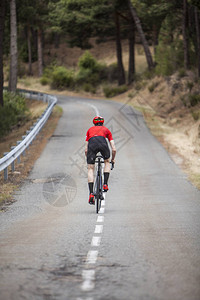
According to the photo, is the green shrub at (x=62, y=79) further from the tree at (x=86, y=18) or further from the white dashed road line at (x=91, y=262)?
the white dashed road line at (x=91, y=262)

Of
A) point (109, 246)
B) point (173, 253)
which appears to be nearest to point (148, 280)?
point (173, 253)

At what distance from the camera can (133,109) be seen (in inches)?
1644

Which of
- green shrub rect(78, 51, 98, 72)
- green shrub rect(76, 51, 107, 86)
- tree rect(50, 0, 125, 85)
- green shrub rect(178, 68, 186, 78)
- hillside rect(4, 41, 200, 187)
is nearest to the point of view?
hillside rect(4, 41, 200, 187)

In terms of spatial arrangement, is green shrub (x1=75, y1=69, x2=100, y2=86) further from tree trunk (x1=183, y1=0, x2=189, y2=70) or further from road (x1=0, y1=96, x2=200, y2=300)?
road (x1=0, y1=96, x2=200, y2=300)

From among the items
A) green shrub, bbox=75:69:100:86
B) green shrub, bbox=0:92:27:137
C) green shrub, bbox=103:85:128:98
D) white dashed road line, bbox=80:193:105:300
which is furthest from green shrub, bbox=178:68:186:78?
white dashed road line, bbox=80:193:105:300

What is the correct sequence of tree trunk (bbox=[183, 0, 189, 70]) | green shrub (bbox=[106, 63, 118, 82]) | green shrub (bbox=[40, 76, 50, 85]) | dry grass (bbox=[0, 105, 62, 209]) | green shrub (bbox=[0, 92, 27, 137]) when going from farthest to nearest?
green shrub (bbox=[40, 76, 50, 85]), green shrub (bbox=[106, 63, 118, 82]), tree trunk (bbox=[183, 0, 189, 70]), green shrub (bbox=[0, 92, 27, 137]), dry grass (bbox=[0, 105, 62, 209])

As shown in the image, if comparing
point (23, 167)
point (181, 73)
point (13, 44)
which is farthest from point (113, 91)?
point (23, 167)

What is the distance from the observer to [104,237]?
927 cm

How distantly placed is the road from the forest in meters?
16.0

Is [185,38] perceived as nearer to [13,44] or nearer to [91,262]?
[13,44]

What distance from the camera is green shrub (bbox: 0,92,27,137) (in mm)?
30984

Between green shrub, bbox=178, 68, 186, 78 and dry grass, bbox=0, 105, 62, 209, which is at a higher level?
green shrub, bbox=178, 68, 186, 78

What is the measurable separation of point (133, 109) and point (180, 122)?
7.63 metres

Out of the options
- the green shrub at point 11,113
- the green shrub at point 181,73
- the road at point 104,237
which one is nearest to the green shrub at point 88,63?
the green shrub at point 181,73
